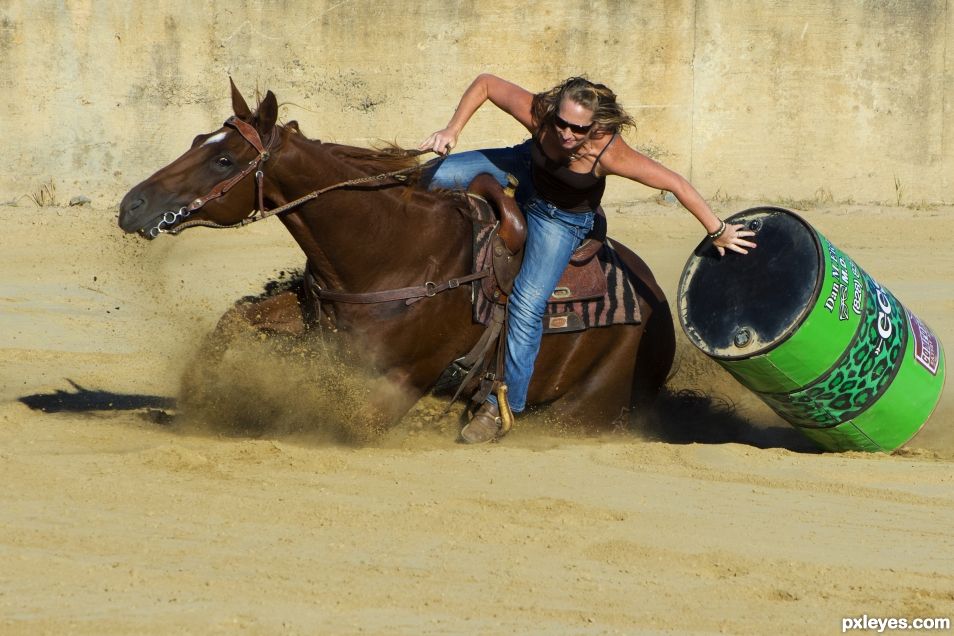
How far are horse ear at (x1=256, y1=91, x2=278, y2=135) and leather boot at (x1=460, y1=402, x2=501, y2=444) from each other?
1.64 m

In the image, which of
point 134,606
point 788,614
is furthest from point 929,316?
point 134,606

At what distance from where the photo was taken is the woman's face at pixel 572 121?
5.04 m

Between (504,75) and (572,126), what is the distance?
634cm

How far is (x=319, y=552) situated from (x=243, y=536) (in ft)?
0.90

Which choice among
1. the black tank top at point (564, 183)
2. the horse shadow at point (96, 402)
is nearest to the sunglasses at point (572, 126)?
the black tank top at point (564, 183)

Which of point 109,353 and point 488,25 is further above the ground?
point 488,25

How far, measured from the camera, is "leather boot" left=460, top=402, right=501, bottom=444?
219 inches

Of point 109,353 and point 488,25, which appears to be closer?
point 109,353

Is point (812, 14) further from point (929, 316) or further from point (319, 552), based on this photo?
point (319, 552)

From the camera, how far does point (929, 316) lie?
28.9 feet

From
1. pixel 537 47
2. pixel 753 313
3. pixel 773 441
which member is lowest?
pixel 773 441

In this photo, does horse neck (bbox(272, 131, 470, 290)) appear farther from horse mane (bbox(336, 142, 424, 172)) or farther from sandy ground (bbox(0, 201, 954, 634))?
sandy ground (bbox(0, 201, 954, 634))

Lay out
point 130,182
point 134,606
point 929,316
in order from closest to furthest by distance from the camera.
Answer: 1. point 134,606
2. point 929,316
3. point 130,182

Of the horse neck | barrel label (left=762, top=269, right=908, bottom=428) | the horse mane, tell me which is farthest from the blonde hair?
barrel label (left=762, top=269, right=908, bottom=428)
